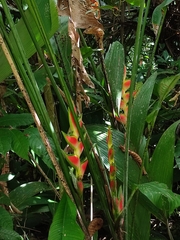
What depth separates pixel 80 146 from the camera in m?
0.56

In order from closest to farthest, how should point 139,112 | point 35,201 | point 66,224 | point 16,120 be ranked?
point 66,224 < point 16,120 < point 139,112 < point 35,201

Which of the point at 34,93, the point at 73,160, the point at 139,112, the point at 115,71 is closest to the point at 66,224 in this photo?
the point at 73,160

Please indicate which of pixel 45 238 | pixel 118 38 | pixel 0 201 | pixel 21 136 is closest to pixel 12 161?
pixel 45 238

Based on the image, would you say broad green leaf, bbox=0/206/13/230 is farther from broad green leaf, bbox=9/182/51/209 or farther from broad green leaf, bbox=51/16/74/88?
broad green leaf, bbox=51/16/74/88

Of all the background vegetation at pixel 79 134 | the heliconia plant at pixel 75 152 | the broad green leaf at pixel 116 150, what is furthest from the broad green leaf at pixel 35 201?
the heliconia plant at pixel 75 152

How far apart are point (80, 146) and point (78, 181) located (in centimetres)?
6

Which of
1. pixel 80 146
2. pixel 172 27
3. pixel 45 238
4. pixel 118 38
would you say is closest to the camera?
pixel 80 146

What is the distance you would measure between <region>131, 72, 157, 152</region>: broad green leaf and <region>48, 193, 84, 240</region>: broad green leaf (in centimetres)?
25

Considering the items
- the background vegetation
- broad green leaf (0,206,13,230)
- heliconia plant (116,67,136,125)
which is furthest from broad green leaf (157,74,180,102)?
broad green leaf (0,206,13,230)

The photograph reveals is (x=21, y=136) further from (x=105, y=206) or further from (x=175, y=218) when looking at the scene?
(x=175, y=218)

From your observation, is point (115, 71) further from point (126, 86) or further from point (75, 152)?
point (75, 152)

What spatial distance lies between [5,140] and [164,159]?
0.34 m

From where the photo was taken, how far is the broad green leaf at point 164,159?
71cm

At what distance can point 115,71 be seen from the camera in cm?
90
